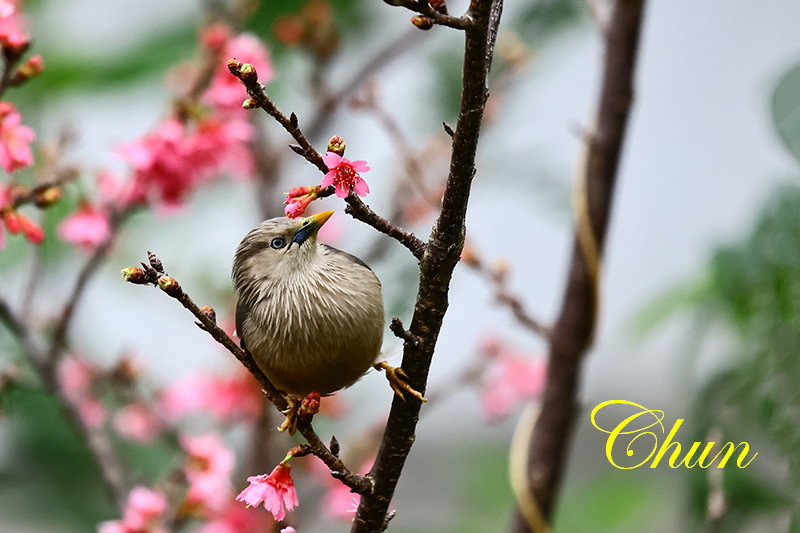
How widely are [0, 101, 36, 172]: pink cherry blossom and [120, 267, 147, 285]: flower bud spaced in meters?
0.32

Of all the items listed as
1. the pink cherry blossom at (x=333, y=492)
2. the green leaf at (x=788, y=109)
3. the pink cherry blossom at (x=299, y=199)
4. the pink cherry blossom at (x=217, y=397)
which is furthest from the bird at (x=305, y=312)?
the pink cherry blossom at (x=217, y=397)

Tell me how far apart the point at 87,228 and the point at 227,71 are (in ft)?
1.03

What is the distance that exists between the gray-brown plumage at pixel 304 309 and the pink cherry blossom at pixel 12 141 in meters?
0.23

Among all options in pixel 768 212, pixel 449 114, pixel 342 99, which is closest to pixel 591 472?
pixel 449 114

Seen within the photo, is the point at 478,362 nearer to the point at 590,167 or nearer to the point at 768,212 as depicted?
the point at 590,167

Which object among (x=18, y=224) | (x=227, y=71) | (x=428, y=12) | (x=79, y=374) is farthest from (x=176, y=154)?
(x=428, y=12)

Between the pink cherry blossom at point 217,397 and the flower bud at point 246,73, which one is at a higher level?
the pink cherry blossom at point 217,397

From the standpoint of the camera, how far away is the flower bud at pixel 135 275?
655mm

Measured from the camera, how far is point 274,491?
0.73 m

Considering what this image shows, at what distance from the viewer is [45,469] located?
1.95 metres

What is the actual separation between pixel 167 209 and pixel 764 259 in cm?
87

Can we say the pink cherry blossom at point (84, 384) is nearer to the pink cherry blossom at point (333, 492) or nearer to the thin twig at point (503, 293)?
the pink cherry blossom at point (333, 492)

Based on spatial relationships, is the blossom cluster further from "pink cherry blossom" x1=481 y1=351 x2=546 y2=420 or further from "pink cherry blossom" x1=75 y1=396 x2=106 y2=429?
"pink cherry blossom" x1=75 y1=396 x2=106 y2=429

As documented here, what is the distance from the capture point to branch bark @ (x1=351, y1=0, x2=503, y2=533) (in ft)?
2.04
